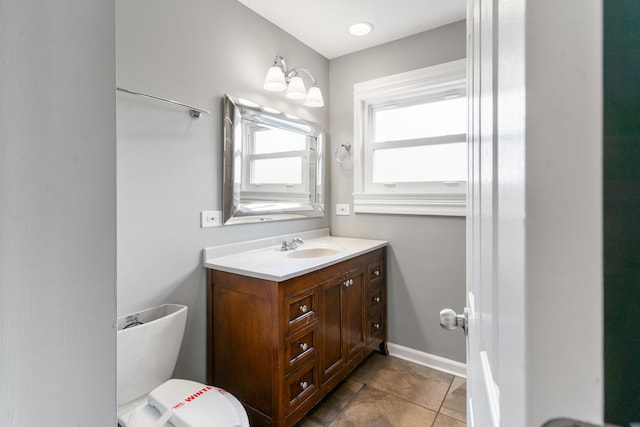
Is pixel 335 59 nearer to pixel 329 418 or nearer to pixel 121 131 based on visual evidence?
pixel 121 131

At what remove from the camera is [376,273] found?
2.29 meters

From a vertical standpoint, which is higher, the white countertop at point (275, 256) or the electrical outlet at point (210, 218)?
the electrical outlet at point (210, 218)

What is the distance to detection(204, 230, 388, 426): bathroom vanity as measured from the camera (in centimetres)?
143

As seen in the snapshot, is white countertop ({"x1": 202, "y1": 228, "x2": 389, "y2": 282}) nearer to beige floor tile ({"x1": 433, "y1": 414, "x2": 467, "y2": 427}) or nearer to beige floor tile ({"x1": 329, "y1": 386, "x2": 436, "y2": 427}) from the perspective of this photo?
beige floor tile ({"x1": 329, "y1": 386, "x2": 436, "y2": 427})

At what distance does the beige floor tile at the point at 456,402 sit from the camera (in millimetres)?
1721

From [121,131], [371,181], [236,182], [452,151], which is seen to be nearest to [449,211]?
[452,151]

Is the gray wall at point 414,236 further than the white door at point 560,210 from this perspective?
Yes

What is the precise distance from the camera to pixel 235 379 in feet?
5.13

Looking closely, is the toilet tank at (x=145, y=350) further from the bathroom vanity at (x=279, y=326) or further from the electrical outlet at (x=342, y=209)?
the electrical outlet at (x=342, y=209)

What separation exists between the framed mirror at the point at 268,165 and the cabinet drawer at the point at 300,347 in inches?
30.6

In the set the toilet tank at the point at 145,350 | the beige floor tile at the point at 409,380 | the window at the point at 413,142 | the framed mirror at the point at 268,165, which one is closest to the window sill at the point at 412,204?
the window at the point at 413,142

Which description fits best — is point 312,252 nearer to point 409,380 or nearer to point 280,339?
point 280,339

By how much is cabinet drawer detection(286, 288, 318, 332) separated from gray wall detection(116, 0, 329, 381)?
0.55m

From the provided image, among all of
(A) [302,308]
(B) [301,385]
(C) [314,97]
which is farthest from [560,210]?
(C) [314,97]
